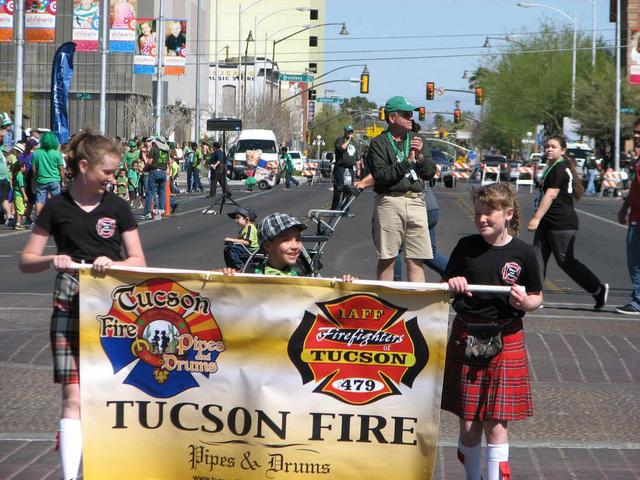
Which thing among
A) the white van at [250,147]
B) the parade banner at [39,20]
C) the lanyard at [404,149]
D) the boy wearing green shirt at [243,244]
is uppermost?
the parade banner at [39,20]

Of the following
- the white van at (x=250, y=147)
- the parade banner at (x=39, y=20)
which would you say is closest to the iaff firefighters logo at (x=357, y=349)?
the parade banner at (x=39, y=20)

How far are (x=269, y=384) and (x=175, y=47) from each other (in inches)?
1827

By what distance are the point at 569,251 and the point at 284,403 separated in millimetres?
7950

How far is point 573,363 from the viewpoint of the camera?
9516mm

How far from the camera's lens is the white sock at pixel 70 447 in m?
5.36

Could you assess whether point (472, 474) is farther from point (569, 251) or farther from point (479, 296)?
point (569, 251)

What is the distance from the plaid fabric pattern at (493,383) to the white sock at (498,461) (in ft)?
0.46

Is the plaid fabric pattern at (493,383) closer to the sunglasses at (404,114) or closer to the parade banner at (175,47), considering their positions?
the sunglasses at (404,114)

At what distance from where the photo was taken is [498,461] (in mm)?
5457

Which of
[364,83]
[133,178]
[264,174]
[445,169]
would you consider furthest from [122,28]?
[364,83]

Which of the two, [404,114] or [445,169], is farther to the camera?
[445,169]

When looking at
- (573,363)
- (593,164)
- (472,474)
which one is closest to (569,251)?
(573,363)

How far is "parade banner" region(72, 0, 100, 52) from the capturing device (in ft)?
122

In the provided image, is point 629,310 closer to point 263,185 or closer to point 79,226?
point 79,226
